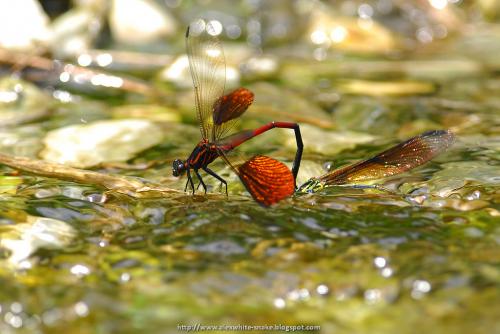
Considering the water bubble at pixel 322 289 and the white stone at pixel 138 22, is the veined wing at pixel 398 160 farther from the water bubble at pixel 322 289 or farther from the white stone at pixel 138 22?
the white stone at pixel 138 22

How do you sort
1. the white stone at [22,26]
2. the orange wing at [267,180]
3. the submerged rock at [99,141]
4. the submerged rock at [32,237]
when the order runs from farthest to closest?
the white stone at [22,26] < the submerged rock at [99,141] < the orange wing at [267,180] < the submerged rock at [32,237]

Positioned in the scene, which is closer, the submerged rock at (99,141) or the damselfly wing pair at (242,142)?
the damselfly wing pair at (242,142)

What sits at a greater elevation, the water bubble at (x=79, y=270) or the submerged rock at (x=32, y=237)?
the submerged rock at (x=32, y=237)

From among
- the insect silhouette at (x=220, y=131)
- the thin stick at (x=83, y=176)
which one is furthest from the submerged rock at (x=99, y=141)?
the insect silhouette at (x=220, y=131)

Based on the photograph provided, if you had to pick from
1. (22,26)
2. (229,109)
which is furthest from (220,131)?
(22,26)

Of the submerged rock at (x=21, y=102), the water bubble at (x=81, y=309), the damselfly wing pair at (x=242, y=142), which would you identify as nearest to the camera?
the water bubble at (x=81, y=309)

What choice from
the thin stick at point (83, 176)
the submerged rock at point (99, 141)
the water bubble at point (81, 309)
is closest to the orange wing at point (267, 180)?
the thin stick at point (83, 176)

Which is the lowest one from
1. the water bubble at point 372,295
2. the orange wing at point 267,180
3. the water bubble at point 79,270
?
the water bubble at point 79,270

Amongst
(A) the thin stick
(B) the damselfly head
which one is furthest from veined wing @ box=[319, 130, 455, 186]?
(A) the thin stick

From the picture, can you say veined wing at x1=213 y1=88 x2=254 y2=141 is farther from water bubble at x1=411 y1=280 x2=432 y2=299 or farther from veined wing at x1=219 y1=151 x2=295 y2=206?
water bubble at x1=411 y1=280 x2=432 y2=299

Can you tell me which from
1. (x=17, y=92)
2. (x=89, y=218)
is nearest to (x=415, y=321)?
(x=89, y=218)
